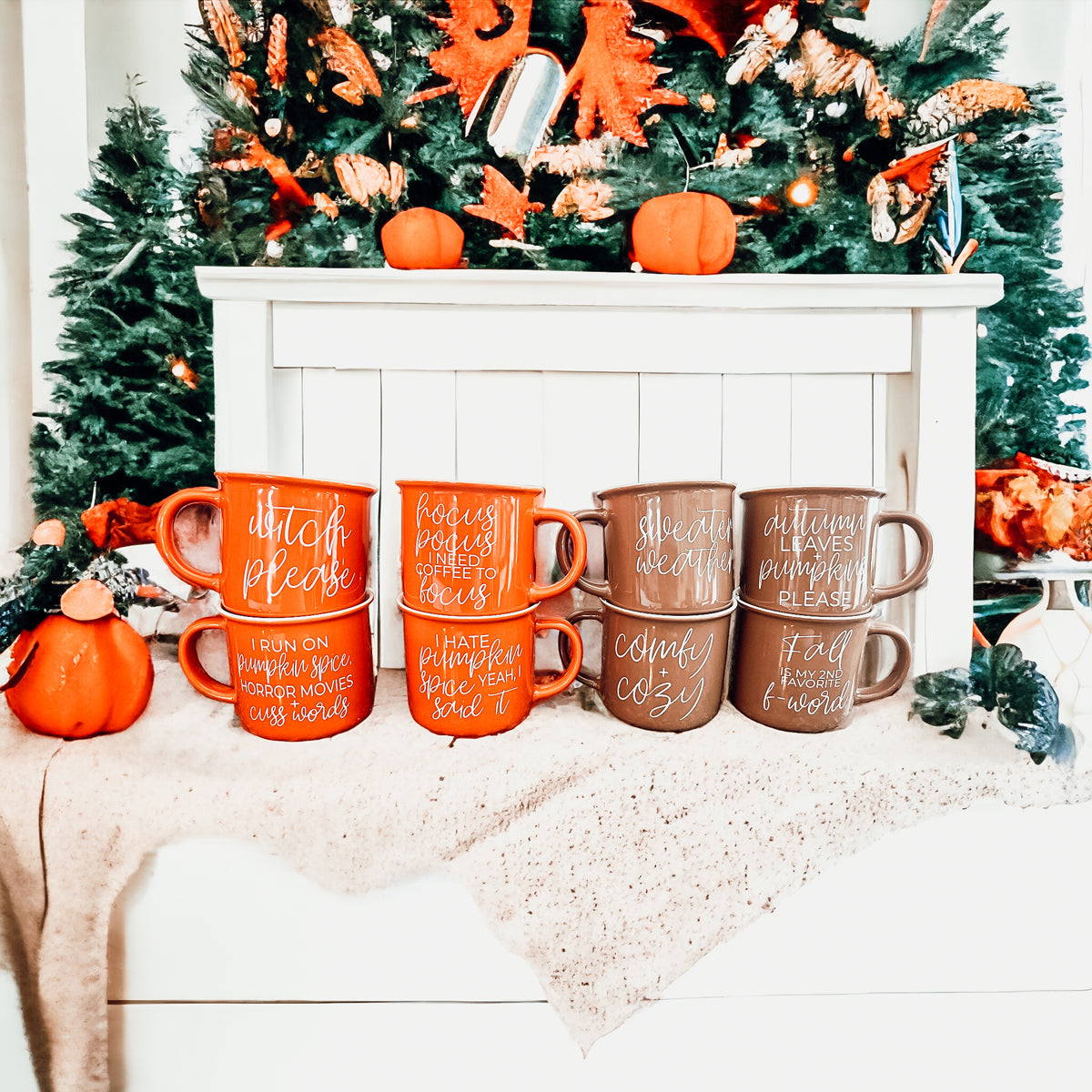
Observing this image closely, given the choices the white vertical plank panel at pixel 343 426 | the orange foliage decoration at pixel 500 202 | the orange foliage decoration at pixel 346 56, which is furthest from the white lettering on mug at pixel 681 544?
the orange foliage decoration at pixel 346 56

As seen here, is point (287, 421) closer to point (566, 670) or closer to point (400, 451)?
point (400, 451)

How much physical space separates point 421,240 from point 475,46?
0.83 ft

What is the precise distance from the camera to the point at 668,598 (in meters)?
0.63

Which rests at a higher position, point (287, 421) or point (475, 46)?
point (475, 46)

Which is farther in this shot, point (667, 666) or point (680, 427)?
point (680, 427)

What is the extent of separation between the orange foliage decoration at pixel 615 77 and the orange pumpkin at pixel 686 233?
0.11m

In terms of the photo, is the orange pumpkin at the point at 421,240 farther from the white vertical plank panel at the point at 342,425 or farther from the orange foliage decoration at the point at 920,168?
the orange foliage decoration at the point at 920,168

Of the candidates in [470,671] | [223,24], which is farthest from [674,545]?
[223,24]

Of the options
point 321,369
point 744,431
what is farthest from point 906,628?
point 321,369

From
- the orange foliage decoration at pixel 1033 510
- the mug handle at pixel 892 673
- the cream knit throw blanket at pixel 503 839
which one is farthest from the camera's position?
the orange foliage decoration at pixel 1033 510

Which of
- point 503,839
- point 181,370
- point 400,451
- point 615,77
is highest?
point 615,77

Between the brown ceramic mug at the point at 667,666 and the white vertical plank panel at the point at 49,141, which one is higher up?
the white vertical plank panel at the point at 49,141

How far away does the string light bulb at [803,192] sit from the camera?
0.78 meters

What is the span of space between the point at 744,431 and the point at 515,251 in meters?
0.36
